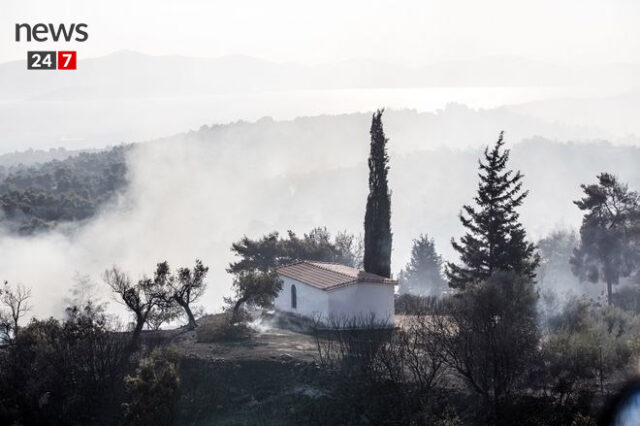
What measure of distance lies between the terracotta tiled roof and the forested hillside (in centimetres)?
6471

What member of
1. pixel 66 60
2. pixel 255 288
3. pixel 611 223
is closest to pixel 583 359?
pixel 255 288

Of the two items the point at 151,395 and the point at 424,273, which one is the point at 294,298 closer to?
the point at 151,395

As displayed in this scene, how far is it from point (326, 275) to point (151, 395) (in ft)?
45.9

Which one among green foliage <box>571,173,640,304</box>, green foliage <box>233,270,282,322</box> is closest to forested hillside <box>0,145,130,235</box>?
green foliage <box>233,270,282,322</box>

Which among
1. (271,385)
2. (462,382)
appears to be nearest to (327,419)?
(271,385)

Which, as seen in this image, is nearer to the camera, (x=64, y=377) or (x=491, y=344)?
(x=491, y=344)

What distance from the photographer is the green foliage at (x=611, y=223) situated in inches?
2003

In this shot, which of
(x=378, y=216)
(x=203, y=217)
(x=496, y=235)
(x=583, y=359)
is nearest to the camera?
(x=583, y=359)

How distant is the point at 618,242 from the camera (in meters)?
52.3

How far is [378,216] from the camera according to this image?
44156 mm

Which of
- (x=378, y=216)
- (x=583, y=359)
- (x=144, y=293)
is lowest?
(x=583, y=359)

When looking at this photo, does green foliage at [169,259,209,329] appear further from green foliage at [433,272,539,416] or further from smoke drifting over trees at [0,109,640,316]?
smoke drifting over trees at [0,109,640,316]

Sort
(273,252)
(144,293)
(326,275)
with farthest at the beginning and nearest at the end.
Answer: (273,252) → (326,275) → (144,293)

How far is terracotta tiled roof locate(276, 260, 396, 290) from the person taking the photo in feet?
123
